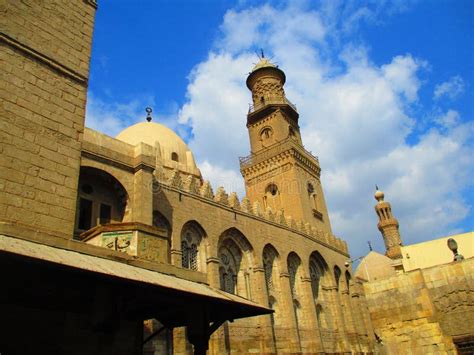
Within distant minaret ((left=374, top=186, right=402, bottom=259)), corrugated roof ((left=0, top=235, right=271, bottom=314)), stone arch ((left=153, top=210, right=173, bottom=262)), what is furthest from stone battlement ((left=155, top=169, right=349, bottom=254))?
distant minaret ((left=374, top=186, right=402, bottom=259))

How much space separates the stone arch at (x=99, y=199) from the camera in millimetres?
12172

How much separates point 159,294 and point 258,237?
47.3 ft

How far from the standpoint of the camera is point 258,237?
20000 millimetres

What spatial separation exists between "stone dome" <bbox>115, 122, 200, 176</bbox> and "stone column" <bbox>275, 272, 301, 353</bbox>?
8750 millimetres

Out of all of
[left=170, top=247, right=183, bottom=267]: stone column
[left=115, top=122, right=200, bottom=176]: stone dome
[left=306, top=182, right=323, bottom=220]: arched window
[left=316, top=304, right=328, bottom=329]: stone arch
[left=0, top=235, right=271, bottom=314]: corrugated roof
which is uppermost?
[left=115, top=122, right=200, bottom=176]: stone dome

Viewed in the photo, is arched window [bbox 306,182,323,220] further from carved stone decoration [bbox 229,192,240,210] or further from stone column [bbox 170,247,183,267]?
stone column [bbox 170,247,183,267]

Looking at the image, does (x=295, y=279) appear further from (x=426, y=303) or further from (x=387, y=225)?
(x=387, y=225)

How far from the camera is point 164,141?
24.9m

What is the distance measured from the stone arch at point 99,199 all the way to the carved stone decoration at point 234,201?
23.3 feet

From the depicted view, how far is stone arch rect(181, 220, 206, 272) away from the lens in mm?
16234

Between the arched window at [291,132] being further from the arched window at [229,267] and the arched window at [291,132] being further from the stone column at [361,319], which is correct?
the arched window at [229,267]

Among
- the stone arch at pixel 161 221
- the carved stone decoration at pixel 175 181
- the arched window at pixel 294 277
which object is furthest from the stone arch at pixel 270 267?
the stone arch at pixel 161 221

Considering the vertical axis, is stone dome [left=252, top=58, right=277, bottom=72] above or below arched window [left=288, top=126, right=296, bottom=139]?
above

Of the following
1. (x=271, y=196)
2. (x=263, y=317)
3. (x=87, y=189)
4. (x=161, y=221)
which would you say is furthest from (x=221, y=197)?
(x=271, y=196)
